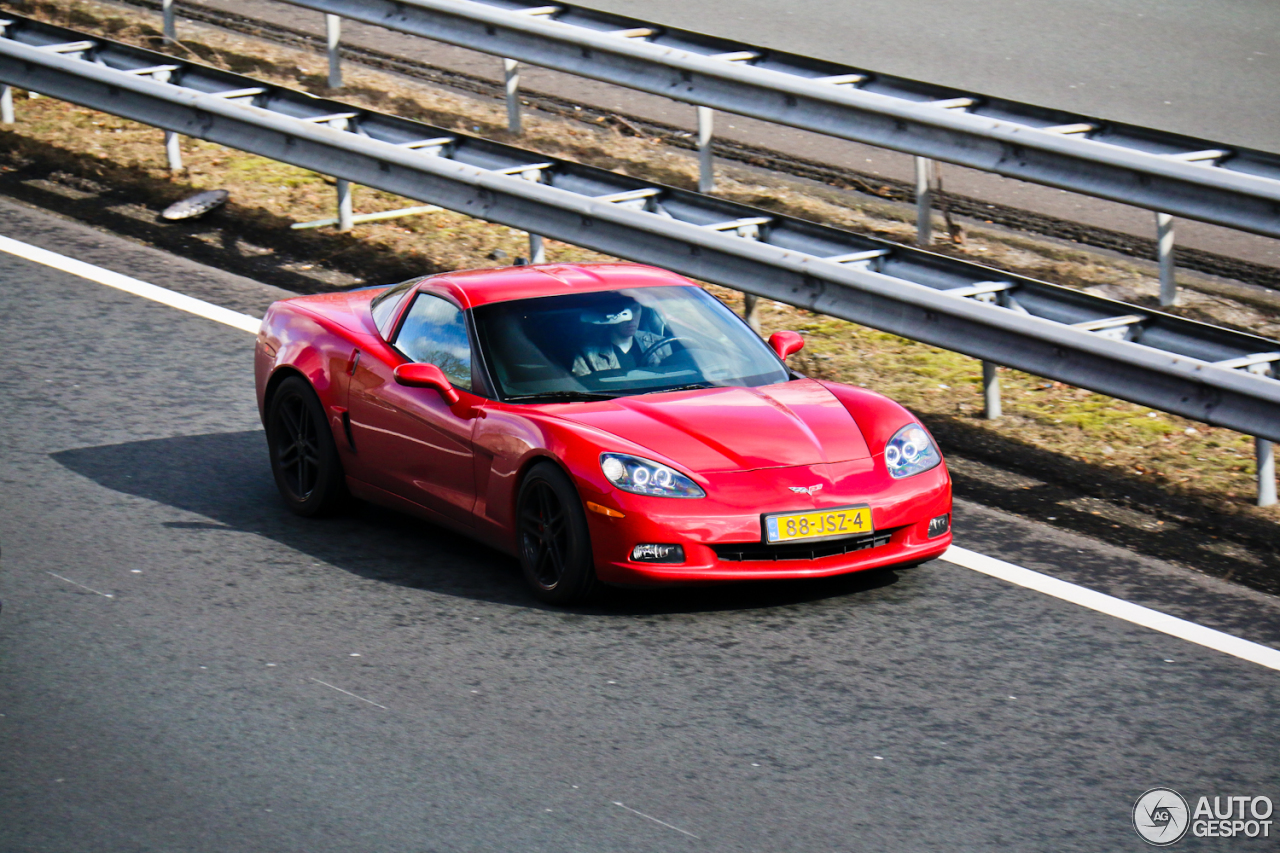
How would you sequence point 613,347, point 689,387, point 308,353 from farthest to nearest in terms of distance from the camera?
point 308,353 < point 613,347 < point 689,387

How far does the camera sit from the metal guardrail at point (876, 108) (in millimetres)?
9594

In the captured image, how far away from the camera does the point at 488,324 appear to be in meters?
8.25

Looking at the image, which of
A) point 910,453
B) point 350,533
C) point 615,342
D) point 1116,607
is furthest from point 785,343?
point 350,533

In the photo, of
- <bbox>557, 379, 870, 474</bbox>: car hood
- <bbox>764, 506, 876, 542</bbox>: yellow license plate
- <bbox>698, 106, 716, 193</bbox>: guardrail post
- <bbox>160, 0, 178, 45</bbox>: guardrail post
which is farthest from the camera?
<bbox>160, 0, 178, 45</bbox>: guardrail post

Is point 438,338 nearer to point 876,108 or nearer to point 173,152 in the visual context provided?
point 876,108

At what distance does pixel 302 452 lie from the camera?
28.8 ft

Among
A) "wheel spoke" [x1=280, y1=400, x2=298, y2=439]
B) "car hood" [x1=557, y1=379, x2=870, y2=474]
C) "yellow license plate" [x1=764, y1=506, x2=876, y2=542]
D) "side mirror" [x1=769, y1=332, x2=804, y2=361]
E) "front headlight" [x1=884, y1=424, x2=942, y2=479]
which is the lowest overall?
"wheel spoke" [x1=280, y1=400, x2=298, y2=439]

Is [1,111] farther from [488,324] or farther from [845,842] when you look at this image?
[845,842]

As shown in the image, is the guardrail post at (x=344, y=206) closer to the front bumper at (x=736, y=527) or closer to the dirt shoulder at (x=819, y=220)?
the dirt shoulder at (x=819, y=220)

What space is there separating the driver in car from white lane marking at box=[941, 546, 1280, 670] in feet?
5.18

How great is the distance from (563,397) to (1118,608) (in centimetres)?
239

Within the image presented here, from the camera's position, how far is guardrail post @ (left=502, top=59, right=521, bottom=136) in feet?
44.9

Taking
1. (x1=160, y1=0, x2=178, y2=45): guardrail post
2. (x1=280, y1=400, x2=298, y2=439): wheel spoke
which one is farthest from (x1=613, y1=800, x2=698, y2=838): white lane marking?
(x1=160, y1=0, x2=178, y2=45): guardrail post

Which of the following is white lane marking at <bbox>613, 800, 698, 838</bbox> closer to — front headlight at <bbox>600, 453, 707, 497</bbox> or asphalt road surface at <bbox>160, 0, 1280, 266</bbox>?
front headlight at <bbox>600, 453, 707, 497</bbox>
